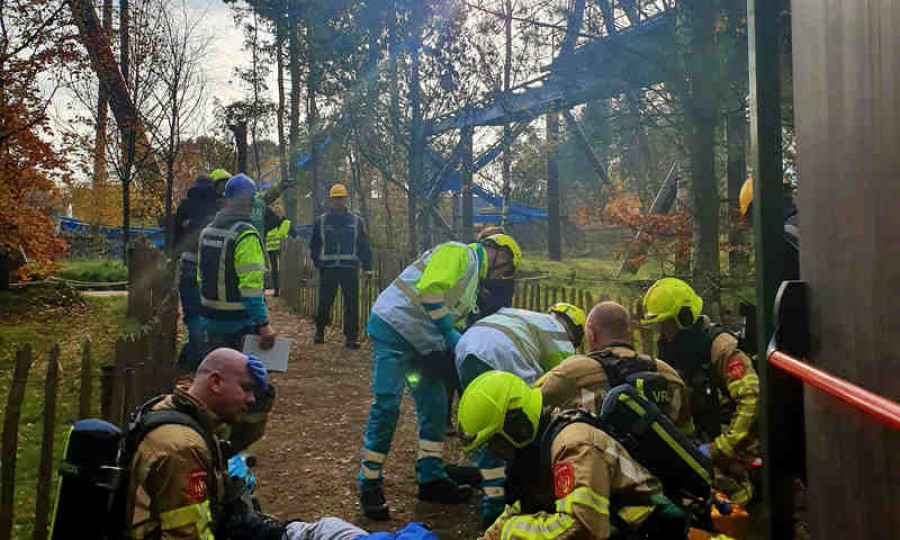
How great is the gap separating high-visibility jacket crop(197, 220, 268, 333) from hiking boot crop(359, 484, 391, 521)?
1.52 meters

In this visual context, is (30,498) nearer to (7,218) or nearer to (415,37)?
(7,218)

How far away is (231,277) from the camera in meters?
5.49

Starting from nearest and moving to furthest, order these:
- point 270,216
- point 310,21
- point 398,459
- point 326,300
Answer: point 398,459
point 326,300
point 270,216
point 310,21

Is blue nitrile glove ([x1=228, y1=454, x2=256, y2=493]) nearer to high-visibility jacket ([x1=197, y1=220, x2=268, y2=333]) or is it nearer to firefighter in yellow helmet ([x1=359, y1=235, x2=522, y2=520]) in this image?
firefighter in yellow helmet ([x1=359, y1=235, x2=522, y2=520])

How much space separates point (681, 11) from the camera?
855 centimetres

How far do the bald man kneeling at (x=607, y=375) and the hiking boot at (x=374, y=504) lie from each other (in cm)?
163

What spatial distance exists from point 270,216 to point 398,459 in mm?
6250

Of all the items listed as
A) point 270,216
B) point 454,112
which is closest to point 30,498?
point 270,216

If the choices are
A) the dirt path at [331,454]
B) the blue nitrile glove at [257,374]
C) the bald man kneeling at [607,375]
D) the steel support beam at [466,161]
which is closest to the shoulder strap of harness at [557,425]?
the bald man kneeling at [607,375]

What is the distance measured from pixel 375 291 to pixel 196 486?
9.30 meters

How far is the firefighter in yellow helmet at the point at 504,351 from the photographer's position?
4129 millimetres

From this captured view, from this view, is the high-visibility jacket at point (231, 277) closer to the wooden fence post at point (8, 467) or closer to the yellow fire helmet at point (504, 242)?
the yellow fire helmet at point (504, 242)

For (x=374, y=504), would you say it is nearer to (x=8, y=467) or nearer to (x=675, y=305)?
(x=8, y=467)

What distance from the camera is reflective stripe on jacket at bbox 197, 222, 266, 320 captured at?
5.43 m
